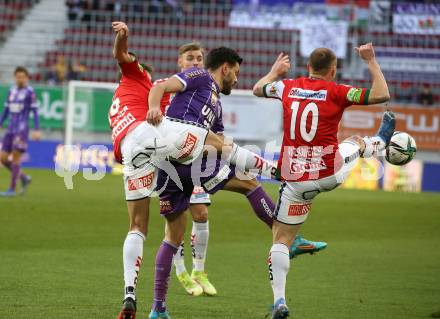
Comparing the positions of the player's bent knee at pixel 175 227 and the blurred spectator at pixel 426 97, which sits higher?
the player's bent knee at pixel 175 227

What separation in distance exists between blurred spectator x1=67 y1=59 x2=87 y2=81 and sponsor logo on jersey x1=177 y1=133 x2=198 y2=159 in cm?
1781

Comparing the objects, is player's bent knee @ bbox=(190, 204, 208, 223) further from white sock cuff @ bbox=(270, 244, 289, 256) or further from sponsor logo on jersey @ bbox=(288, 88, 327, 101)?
sponsor logo on jersey @ bbox=(288, 88, 327, 101)

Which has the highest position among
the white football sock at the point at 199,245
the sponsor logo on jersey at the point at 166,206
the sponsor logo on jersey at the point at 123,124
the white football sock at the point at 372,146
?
the sponsor logo on jersey at the point at 123,124

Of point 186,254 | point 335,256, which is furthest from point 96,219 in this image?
point 335,256

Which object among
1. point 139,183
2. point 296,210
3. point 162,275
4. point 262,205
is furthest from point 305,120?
point 162,275

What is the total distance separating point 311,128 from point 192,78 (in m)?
0.97

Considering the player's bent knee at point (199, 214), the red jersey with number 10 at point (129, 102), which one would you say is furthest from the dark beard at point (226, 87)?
the player's bent knee at point (199, 214)

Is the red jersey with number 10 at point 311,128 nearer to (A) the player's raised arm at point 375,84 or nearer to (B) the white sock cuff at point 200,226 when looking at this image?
(A) the player's raised arm at point 375,84

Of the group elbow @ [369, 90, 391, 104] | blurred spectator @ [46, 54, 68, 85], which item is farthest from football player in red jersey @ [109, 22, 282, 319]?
blurred spectator @ [46, 54, 68, 85]

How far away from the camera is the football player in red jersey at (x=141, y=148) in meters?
6.59

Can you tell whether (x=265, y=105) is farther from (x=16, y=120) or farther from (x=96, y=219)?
(x=96, y=219)

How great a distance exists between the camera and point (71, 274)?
8609 millimetres

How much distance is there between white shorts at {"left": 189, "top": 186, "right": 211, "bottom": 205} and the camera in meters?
8.26

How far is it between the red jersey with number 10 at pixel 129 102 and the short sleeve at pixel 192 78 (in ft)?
1.70
